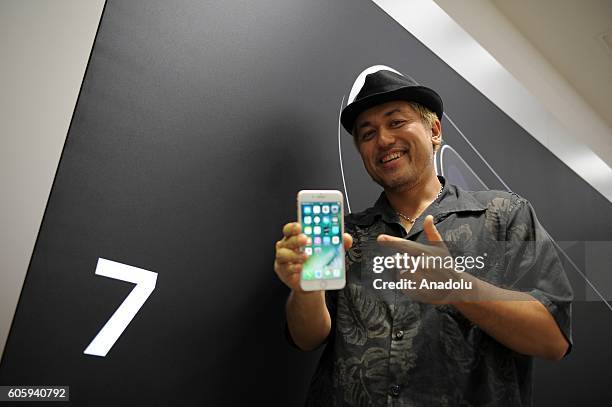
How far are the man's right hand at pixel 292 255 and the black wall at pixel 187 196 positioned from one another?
0.18 m

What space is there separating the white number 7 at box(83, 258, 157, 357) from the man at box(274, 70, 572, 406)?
0.23 metres

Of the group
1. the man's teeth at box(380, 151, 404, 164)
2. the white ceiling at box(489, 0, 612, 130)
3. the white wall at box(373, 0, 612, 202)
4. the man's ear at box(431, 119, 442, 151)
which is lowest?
the man's teeth at box(380, 151, 404, 164)

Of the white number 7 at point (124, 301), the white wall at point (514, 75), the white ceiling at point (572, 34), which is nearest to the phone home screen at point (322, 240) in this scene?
the white number 7 at point (124, 301)

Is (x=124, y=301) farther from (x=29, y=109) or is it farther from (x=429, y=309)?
(x=429, y=309)

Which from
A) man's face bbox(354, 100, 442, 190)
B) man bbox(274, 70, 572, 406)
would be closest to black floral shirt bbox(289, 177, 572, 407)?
man bbox(274, 70, 572, 406)

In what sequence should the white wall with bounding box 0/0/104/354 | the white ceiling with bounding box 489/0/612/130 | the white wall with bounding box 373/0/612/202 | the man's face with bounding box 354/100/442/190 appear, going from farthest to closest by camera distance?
the white ceiling with bounding box 489/0/612/130
the white wall with bounding box 373/0/612/202
the man's face with bounding box 354/100/442/190
the white wall with bounding box 0/0/104/354

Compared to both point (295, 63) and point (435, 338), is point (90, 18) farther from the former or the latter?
point (435, 338)

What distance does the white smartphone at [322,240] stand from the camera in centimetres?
62

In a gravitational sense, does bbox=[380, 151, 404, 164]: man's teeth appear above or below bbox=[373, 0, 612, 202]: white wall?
below

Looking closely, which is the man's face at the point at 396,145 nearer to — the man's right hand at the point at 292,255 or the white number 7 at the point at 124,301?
the man's right hand at the point at 292,255

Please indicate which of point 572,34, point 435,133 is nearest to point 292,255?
point 435,133

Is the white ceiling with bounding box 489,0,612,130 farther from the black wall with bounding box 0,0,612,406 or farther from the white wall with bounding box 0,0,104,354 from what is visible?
the white wall with bounding box 0,0,104,354

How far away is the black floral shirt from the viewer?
2.19ft

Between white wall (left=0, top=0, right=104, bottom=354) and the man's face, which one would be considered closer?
white wall (left=0, top=0, right=104, bottom=354)
